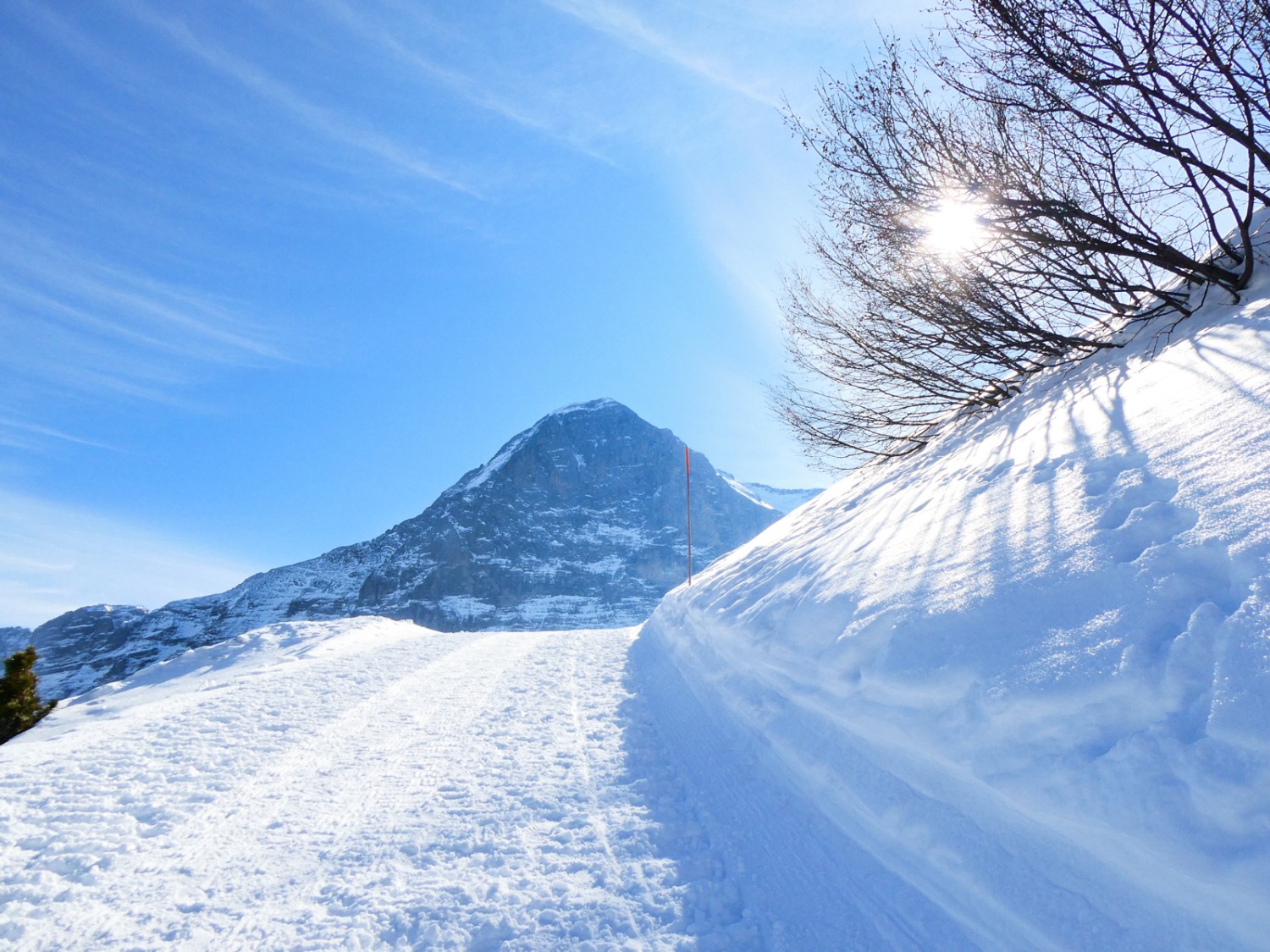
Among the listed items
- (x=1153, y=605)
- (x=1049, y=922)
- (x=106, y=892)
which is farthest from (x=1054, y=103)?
(x=106, y=892)

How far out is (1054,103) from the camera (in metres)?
5.86

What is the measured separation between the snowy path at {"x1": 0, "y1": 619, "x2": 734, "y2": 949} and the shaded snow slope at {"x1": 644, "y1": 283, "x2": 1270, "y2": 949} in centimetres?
88

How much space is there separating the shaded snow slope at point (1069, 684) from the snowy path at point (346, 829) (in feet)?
2.89

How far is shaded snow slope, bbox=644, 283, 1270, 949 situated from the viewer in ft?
6.98

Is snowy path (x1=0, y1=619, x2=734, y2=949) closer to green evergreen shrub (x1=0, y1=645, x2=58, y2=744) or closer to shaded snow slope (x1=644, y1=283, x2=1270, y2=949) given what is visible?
shaded snow slope (x1=644, y1=283, x2=1270, y2=949)

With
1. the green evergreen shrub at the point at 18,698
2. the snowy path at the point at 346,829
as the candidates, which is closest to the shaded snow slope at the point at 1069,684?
the snowy path at the point at 346,829

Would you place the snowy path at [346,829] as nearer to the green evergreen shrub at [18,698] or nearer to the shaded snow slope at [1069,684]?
the shaded snow slope at [1069,684]

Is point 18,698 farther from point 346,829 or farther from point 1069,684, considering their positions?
point 1069,684

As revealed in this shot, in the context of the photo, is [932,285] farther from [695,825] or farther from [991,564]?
[695,825]

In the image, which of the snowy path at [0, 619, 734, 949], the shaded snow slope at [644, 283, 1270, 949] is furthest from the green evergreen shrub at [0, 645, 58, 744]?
the shaded snow slope at [644, 283, 1270, 949]

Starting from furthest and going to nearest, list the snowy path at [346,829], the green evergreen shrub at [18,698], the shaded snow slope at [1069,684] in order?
the green evergreen shrub at [18,698], the snowy path at [346,829], the shaded snow slope at [1069,684]

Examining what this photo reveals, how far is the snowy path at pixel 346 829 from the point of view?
2889 millimetres

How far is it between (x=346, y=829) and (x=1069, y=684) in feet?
13.0

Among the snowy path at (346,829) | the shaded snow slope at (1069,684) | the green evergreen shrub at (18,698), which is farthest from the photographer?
the green evergreen shrub at (18,698)
